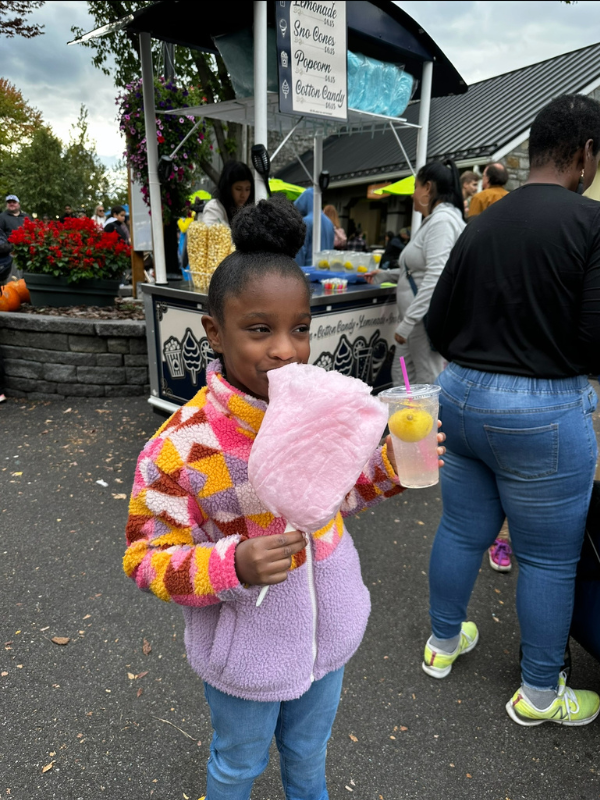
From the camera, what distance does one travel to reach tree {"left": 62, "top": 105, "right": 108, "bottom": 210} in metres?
22.8

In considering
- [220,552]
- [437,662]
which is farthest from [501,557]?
[220,552]

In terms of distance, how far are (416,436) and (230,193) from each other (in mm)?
3794

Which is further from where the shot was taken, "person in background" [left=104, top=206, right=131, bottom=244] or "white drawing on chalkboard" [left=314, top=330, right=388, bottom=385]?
"person in background" [left=104, top=206, right=131, bottom=244]

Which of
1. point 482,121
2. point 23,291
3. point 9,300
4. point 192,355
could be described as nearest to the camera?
point 192,355

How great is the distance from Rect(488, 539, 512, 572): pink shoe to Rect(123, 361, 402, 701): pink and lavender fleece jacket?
2.23m

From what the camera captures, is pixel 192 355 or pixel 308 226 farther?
pixel 308 226

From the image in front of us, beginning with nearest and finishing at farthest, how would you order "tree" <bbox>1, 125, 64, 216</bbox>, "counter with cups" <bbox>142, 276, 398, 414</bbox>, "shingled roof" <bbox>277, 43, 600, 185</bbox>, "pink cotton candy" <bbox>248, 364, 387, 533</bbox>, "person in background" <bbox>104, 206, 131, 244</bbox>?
"pink cotton candy" <bbox>248, 364, 387, 533</bbox>, "counter with cups" <bbox>142, 276, 398, 414</bbox>, "person in background" <bbox>104, 206, 131, 244</bbox>, "shingled roof" <bbox>277, 43, 600, 185</bbox>, "tree" <bbox>1, 125, 64, 216</bbox>

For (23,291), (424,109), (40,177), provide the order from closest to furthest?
(424,109)
(23,291)
(40,177)

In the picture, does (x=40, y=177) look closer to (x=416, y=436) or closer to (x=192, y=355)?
(x=192, y=355)

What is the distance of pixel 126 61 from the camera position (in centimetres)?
1329

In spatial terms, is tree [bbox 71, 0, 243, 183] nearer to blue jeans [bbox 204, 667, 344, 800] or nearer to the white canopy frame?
the white canopy frame

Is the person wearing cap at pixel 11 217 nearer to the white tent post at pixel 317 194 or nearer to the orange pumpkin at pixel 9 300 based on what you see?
the orange pumpkin at pixel 9 300

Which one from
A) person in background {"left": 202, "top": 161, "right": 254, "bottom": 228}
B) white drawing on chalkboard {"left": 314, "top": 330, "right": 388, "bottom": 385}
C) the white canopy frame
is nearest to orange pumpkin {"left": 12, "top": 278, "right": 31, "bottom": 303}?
the white canopy frame

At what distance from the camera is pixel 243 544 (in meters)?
1.05
